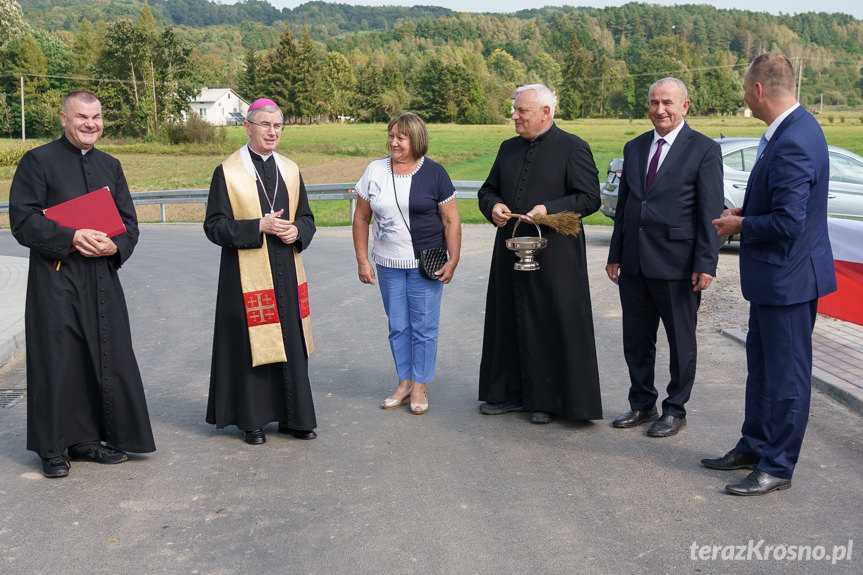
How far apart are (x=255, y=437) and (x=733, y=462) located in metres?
3.05

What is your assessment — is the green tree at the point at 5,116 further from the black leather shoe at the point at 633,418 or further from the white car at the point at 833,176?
the black leather shoe at the point at 633,418

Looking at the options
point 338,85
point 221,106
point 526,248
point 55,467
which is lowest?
point 55,467

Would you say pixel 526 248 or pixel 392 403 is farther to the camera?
pixel 392 403

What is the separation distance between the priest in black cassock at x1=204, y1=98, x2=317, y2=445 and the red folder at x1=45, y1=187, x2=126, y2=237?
643 mm

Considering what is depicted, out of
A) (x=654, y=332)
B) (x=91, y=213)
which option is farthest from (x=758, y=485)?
(x=91, y=213)

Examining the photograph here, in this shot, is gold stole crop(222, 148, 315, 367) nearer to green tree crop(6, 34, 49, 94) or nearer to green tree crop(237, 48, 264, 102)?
green tree crop(6, 34, 49, 94)

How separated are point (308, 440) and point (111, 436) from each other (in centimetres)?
127

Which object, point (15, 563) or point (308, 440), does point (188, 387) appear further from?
point (15, 563)

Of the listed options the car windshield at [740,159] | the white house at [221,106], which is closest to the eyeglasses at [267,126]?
the car windshield at [740,159]

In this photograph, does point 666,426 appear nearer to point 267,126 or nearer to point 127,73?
point 267,126

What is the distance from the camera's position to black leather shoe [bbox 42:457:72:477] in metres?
5.34

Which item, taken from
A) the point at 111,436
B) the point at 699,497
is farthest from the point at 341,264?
the point at 699,497

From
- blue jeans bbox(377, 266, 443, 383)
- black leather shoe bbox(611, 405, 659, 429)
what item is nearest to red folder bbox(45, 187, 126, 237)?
blue jeans bbox(377, 266, 443, 383)

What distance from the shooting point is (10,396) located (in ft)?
23.9
